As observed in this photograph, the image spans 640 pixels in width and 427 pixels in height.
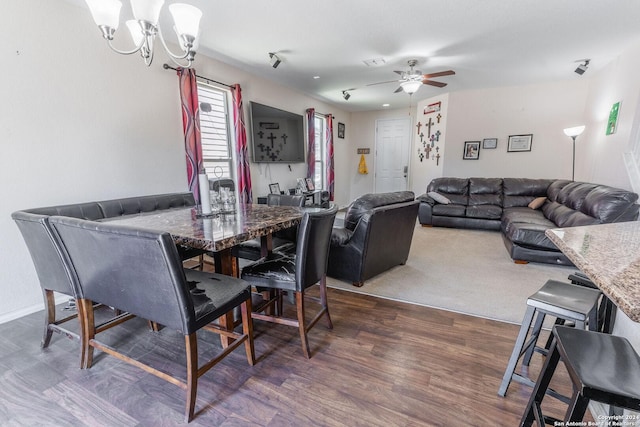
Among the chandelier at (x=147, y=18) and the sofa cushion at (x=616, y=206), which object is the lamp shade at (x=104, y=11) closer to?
the chandelier at (x=147, y=18)

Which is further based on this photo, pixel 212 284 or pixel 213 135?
pixel 213 135

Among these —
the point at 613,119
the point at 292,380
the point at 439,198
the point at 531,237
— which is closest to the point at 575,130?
the point at 613,119

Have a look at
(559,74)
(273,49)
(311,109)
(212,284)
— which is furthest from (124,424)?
(559,74)

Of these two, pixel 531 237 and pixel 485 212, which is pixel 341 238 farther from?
pixel 485 212

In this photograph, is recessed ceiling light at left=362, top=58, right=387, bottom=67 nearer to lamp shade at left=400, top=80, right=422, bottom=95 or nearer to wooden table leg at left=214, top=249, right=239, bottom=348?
lamp shade at left=400, top=80, right=422, bottom=95

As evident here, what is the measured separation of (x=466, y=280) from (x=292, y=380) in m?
2.10

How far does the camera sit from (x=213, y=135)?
3.79 m

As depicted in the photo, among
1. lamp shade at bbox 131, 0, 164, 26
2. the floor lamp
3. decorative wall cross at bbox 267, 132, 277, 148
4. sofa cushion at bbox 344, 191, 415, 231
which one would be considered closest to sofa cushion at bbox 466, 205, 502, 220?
the floor lamp

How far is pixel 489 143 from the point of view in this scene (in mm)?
5535

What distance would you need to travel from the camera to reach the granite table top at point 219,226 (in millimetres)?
1364

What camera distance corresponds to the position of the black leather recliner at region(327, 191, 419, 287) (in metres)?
2.51

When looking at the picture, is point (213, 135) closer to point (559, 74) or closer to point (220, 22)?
point (220, 22)

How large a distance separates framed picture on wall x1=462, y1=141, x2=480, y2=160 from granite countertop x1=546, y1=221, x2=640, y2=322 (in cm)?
466

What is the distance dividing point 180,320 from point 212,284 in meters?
0.31
